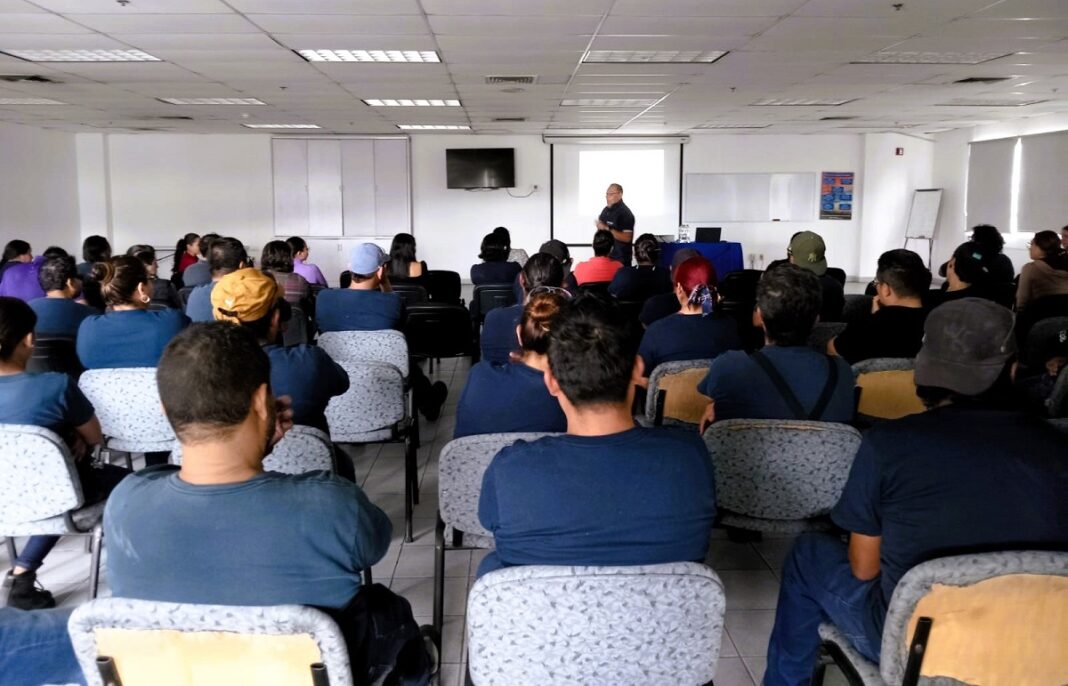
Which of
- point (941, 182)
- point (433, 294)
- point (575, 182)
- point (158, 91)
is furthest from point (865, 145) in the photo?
point (158, 91)

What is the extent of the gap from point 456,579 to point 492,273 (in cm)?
415

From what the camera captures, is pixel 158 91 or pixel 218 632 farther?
pixel 158 91

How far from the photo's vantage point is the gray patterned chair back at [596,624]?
1506 millimetres

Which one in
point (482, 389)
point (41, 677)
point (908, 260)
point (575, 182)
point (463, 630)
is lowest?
point (463, 630)

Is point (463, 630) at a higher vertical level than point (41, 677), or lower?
lower

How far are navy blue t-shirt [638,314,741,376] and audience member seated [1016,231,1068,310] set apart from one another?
319 cm

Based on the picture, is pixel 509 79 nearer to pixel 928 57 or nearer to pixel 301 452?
pixel 928 57

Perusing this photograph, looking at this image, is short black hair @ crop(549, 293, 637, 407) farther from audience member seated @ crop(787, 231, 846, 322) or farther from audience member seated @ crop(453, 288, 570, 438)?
audience member seated @ crop(787, 231, 846, 322)

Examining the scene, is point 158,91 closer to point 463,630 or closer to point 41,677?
point 463,630

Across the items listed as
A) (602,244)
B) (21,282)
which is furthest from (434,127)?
(21,282)

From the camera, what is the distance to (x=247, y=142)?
46.9ft

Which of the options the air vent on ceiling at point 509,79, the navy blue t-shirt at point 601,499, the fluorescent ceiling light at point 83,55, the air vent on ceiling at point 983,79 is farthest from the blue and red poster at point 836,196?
the navy blue t-shirt at point 601,499

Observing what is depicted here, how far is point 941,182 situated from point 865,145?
1539mm

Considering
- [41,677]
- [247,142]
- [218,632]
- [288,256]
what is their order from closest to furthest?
[218,632], [41,677], [288,256], [247,142]
